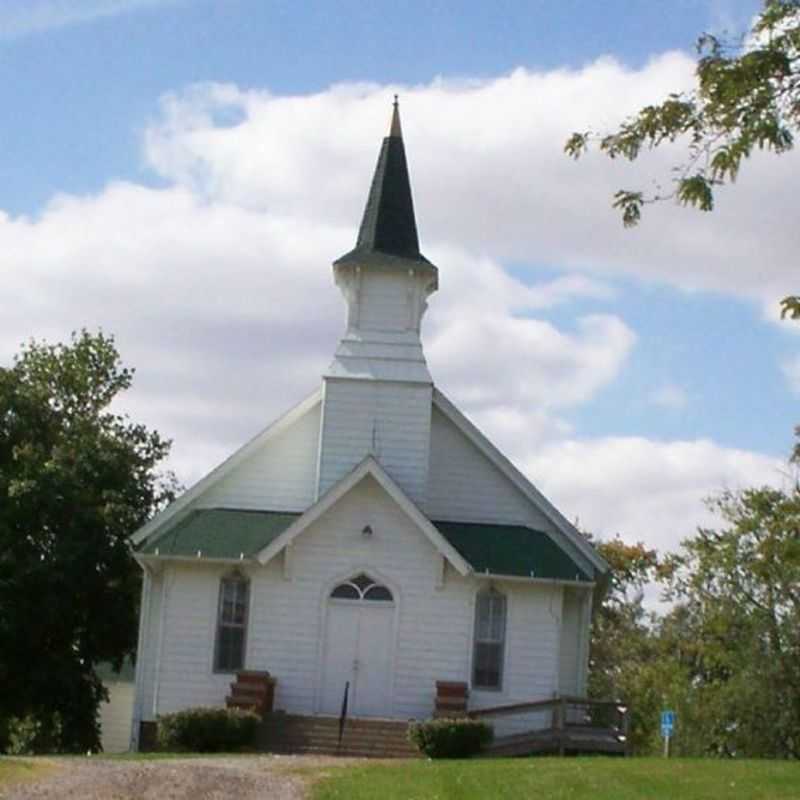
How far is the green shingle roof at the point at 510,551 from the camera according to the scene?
31.8 metres

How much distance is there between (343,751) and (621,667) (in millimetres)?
29691

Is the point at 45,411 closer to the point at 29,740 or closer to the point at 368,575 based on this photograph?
the point at 29,740

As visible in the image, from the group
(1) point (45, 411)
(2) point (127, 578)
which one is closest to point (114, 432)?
(1) point (45, 411)

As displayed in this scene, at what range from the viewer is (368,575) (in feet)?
106

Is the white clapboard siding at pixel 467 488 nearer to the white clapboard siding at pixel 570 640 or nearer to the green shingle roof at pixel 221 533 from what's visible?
the white clapboard siding at pixel 570 640

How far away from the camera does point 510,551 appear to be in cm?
3250

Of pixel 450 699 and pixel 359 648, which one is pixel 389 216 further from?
pixel 450 699

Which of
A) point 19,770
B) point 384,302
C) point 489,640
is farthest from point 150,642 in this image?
point 19,770

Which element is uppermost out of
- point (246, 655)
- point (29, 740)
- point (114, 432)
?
point (114, 432)

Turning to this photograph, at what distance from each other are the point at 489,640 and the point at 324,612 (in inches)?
121

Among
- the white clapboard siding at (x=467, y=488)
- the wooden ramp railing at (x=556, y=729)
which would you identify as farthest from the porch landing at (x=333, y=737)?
the white clapboard siding at (x=467, y=488)

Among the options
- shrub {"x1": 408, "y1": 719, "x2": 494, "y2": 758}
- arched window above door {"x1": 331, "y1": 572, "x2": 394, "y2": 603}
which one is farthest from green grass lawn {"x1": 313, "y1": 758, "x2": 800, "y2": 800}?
arched window above door {"x1": 331, "y1": 572, "x2": 394, "y2": 603}

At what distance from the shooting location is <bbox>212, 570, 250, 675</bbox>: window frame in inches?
1267

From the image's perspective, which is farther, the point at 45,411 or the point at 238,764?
the point at 45,411
